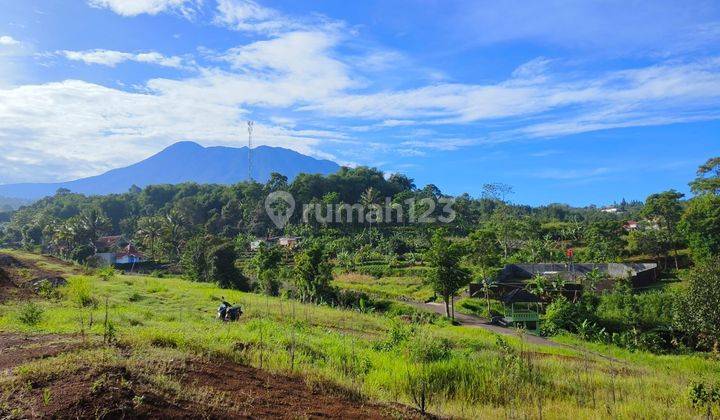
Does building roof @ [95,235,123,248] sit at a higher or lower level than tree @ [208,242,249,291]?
higher

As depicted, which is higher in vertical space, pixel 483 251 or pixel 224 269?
pixel 483 251

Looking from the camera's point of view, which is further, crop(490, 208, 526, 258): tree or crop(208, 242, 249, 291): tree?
crop(490, 208, 526, 258): tree

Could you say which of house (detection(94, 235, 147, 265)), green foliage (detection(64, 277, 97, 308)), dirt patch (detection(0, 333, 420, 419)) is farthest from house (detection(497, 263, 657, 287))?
house (detection(94, 235, 147, 265))

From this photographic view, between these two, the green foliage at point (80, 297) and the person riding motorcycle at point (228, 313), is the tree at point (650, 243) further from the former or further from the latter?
the green foliage at point (80, 297)

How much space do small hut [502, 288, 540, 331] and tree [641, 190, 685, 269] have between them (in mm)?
19618

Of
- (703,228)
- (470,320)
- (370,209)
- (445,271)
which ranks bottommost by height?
(470,320)

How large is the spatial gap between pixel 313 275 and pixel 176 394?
2651 cm

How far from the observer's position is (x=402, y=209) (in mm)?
72938

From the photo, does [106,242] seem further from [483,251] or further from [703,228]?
[703,228]

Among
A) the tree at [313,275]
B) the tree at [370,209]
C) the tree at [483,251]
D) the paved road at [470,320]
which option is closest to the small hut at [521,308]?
the paved road at [470,320]

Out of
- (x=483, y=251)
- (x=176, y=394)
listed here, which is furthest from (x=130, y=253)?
(x=176, y=394)

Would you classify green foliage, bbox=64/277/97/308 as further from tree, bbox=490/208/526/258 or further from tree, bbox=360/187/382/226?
tree, bbox=360/187/382/226

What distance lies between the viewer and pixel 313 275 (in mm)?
31703

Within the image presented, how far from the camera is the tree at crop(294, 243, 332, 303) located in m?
31.2
